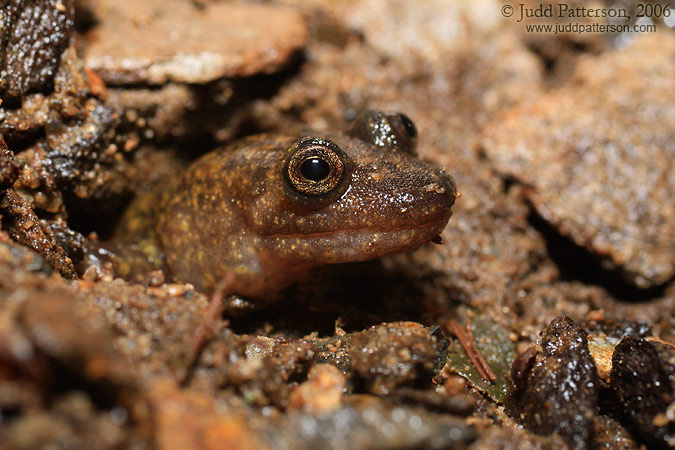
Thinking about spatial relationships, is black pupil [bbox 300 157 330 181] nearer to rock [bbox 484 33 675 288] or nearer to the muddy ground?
the muddy ground

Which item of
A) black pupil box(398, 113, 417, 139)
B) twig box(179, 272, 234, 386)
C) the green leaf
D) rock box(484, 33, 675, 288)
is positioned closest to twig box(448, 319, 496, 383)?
the green leaf

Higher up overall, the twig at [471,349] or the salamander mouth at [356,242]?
the salamander mouth at [356,242]

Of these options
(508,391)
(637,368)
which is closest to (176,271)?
(508,391)

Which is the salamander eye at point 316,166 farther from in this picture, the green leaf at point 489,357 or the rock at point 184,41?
the rock at point 184,41

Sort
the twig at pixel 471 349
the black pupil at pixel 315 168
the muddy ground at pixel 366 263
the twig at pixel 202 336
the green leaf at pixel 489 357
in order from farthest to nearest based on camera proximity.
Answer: the twig at pixel 471 349
the green leaf at pixel 489 357
the black pupil at pixel 315 168
the twig at pixel 202 336
the muddy ground at pixel 366 263

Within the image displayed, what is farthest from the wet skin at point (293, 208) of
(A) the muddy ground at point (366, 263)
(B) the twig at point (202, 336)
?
(B) the twig at point (202, 336)

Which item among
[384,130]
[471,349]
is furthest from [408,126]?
[471,349]
